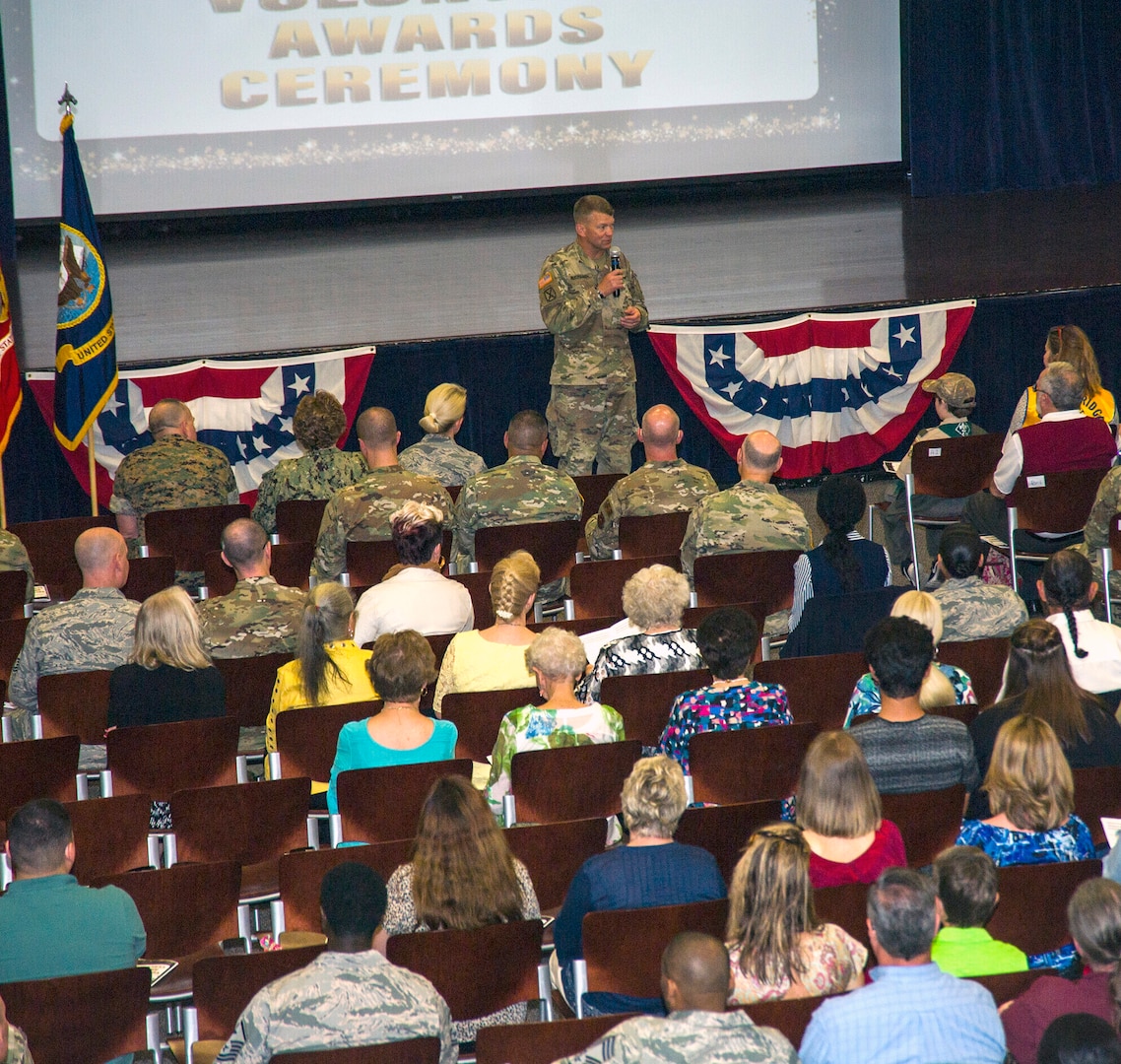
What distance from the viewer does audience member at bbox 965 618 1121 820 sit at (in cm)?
402

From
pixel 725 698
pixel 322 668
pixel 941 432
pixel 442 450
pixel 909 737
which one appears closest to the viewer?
pixel 909 737

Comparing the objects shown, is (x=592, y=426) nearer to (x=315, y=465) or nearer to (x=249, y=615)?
(x=315, y=465)

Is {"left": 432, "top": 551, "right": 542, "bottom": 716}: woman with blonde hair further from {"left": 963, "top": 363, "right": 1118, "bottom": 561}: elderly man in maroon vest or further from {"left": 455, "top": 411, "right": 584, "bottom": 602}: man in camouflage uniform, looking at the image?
{"left": 963, "top": 363, "right": 1118, "bottom": 561}: elderly man in maroon vest

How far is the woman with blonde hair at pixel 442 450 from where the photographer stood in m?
7.08

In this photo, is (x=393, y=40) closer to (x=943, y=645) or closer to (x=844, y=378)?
(x=844, y=378)

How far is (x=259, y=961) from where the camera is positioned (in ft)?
9.96

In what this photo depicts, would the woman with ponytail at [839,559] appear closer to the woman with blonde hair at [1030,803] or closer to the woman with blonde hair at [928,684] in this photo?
the woman with blonde hair at [928,684]

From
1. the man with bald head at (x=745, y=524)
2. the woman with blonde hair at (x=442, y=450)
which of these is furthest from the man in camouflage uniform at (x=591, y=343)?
the man with bald head at (x=745, y=524)

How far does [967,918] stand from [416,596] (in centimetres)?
257

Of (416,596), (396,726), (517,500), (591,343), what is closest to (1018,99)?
(591,343)

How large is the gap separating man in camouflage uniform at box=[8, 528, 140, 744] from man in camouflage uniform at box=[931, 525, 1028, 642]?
271 centimetres

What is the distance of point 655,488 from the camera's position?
20.6 ft

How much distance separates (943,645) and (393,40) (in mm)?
8895

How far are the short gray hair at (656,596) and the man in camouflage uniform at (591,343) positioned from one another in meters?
3.31
